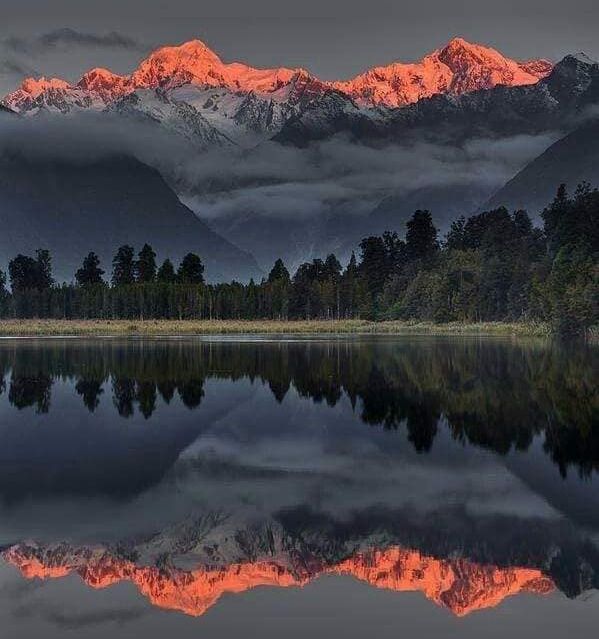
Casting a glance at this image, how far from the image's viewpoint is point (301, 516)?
1050 inches

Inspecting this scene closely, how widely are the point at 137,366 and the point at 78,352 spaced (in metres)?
31.2

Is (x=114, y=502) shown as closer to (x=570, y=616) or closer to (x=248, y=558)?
(x=248, y=558)

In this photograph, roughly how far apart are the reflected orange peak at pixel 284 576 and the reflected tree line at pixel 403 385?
38.4 feet

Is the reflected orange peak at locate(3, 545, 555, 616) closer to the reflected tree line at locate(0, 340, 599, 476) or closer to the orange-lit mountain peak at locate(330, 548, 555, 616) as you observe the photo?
the orange-lit mountain peak at locate(330, 548, 555, 616)

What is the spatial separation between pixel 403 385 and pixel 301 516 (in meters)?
37.1

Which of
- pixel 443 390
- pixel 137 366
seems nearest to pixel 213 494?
→ pixel 443 390

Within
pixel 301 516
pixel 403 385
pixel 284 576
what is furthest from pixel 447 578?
pixel 403 385

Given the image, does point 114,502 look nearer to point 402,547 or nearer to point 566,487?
point 402,547

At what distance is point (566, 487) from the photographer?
30.2m

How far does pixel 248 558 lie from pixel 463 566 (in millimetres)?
4600

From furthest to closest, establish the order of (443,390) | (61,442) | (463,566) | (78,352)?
(78,352) → (443,390) → (61,442) → (463,566)

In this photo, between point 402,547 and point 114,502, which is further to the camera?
point 114,502

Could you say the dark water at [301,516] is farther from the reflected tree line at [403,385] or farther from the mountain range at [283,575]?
the reflected tree line at [403,385]

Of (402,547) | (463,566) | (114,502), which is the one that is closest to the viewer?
(463,566)
